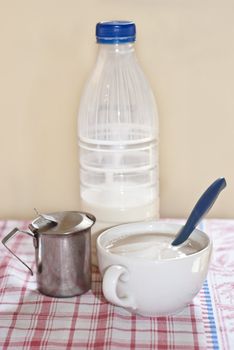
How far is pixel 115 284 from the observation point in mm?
859

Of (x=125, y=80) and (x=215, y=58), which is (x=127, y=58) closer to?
(x=125, y=80)

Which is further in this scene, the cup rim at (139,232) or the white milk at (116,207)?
the white milk at (116,207)

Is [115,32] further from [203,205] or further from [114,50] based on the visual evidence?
[203,205]

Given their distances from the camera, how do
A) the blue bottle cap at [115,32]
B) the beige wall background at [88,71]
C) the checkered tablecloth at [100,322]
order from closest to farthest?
the checkered tablecloth at [100,322], the blue bottle cap at [115,32], the beige wall background at [88,71]

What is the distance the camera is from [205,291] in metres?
0.97

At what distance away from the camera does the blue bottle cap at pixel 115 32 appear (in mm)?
977

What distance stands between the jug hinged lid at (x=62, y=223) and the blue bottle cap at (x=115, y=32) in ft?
0.76

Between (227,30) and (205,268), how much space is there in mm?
426

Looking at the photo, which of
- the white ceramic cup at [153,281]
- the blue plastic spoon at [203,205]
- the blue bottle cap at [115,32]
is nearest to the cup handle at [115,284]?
the white ceramic cup at [153,281]

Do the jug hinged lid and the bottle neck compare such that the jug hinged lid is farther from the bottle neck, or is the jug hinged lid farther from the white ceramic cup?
the bottle neck

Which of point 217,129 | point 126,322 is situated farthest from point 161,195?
point 126,322

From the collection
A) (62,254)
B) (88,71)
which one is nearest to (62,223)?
(62,254)

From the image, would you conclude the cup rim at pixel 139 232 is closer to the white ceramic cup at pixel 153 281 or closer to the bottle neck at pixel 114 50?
the white ceramic cup at pixel 153 281

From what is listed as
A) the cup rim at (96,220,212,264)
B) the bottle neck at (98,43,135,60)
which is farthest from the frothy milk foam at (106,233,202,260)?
the bottle neck at (98,43,135,60)
